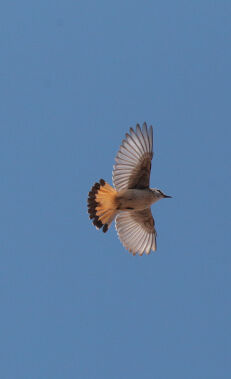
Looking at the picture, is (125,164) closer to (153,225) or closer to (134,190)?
(134,190)

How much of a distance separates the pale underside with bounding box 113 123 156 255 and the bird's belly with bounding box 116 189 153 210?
11.4 inches

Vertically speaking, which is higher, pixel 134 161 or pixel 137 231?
pixel 134 161

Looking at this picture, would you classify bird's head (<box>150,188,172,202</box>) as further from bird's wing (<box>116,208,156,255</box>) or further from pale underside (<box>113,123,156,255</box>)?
bird's wing (<box>116,208,156,255</box>)

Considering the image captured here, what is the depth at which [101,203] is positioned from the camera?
14.9m

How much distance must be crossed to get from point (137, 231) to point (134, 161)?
1831mm

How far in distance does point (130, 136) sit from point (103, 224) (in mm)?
1818

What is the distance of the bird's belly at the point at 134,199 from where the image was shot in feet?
49.4

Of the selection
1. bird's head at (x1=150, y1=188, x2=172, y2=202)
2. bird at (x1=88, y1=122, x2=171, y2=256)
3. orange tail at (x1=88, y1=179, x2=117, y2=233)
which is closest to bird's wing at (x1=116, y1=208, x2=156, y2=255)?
bird at (x1=88, y1=122, x2=171, y2=256)

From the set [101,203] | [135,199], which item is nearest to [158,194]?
[135,199]

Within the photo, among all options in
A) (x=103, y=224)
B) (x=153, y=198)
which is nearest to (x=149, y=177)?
(x=153, y=198)

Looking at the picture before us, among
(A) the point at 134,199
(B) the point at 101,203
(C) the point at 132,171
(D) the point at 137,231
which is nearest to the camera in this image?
(B) the point at 101,203

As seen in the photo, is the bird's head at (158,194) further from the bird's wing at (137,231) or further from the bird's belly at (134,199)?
the bird's wing at (137,231)

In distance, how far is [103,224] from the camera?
15.0 metres

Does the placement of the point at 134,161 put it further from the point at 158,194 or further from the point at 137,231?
the point at 137,231
